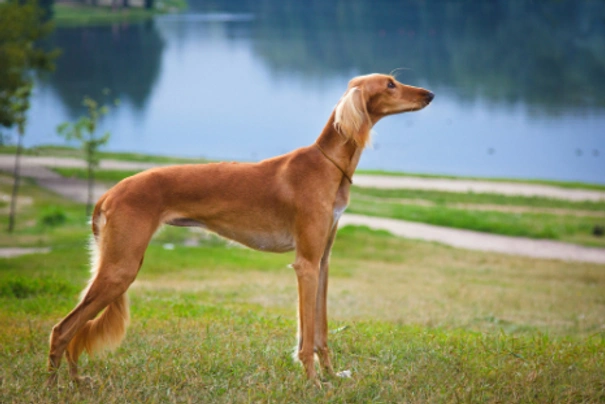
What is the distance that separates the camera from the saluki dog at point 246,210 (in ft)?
17.9

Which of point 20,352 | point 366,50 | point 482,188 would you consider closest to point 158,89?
point 366,50

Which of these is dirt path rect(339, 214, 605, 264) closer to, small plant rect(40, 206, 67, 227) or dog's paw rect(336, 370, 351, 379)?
small plant rect(40, 206, 67, 227)

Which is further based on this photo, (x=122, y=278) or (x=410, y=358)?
(x=410, y=358)

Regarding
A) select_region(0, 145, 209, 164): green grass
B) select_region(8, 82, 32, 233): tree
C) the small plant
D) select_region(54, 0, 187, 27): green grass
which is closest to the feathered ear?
select_region(8, 82, 32, 233): tree

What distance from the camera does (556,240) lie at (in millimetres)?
24172

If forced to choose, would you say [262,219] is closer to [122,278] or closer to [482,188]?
[122,278]

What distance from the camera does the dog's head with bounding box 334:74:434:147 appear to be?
5.68m

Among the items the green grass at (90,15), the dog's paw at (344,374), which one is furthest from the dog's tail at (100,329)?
the green grass at (90,15)

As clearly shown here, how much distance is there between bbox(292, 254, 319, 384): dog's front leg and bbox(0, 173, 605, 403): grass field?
0.53ft

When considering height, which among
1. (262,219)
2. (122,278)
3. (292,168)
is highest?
(292,168)

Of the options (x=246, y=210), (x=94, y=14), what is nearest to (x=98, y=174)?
(x=246, y=210)

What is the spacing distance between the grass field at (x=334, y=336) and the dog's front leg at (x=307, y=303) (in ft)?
0.53

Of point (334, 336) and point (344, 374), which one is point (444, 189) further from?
point (344, 374)

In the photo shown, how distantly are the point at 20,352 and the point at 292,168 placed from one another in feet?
9.59
